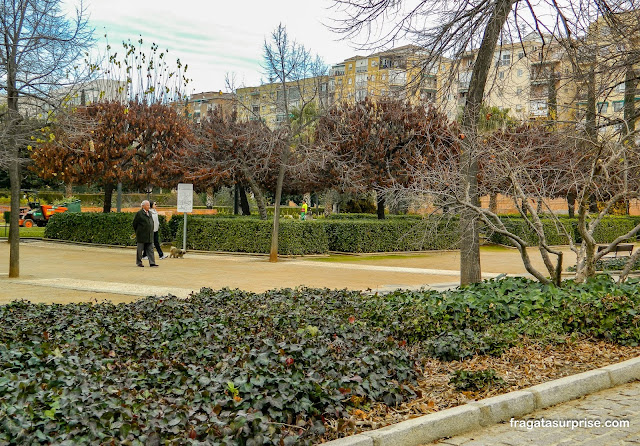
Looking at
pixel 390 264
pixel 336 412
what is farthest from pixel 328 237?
pixel 336 412

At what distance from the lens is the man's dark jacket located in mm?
18969

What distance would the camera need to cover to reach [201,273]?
17.2 m

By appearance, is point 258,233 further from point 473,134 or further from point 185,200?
point 473,134

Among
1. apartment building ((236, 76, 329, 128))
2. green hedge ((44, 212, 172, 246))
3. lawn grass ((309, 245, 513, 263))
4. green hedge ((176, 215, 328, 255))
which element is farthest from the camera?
green hedge ((44, 212, 172, 246))

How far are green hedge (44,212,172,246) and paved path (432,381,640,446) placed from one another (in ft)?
74.2

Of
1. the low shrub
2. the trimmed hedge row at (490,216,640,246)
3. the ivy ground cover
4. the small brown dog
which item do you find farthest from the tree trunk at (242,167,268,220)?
the low shrub

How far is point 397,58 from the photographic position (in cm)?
1319

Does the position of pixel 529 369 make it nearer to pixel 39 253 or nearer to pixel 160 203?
pixel 39 253

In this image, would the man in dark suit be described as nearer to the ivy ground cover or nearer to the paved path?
the ivy ground cover

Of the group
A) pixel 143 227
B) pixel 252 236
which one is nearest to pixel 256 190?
pixel 252 236

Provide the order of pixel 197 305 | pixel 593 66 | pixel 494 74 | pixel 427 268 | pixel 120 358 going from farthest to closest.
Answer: pixel 427 268, pixel 593 66, pixel 494 74, pixel 197 305, pixel 120 358

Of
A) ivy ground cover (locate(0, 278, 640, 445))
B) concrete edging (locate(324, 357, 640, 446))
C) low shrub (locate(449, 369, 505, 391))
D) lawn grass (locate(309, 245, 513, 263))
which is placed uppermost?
ivy ground cover (locate(0, 278, 640, 445))

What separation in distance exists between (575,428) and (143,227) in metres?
15.3

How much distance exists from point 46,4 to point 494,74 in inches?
368
